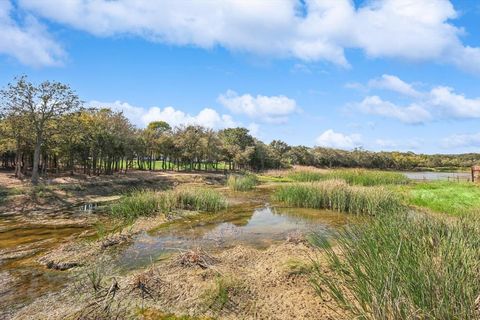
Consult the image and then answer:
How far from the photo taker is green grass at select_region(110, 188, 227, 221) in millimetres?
15898

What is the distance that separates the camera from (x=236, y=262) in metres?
8.08

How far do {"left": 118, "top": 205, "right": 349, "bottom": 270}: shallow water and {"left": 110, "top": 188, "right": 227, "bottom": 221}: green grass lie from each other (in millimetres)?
1154

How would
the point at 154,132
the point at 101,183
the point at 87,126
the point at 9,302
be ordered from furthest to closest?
the point at 154,132
the point at 87,126
the point at 101,183
the point at 9,302

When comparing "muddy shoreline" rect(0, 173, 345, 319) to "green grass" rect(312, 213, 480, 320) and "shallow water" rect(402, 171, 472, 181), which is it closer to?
"green grass" rect(312, 213, 480, 320)

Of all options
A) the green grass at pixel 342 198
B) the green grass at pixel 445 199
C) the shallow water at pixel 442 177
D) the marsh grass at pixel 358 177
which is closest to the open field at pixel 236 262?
the green grass at pixel 342 198

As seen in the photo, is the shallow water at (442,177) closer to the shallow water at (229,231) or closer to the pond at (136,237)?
the shallow water at (229,231)

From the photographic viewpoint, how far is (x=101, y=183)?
97.8 feet

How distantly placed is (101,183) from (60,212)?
11204 mm

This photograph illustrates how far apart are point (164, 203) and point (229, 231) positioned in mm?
4498

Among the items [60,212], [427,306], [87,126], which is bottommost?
[60,212]

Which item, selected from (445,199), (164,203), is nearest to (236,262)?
(164,203)

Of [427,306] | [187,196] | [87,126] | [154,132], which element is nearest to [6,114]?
[87,126]

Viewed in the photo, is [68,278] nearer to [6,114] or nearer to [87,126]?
[6,114]

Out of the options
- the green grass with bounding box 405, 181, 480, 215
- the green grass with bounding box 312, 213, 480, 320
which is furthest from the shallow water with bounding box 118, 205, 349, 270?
the green grass with bounding box 405, 181, 480, 215
